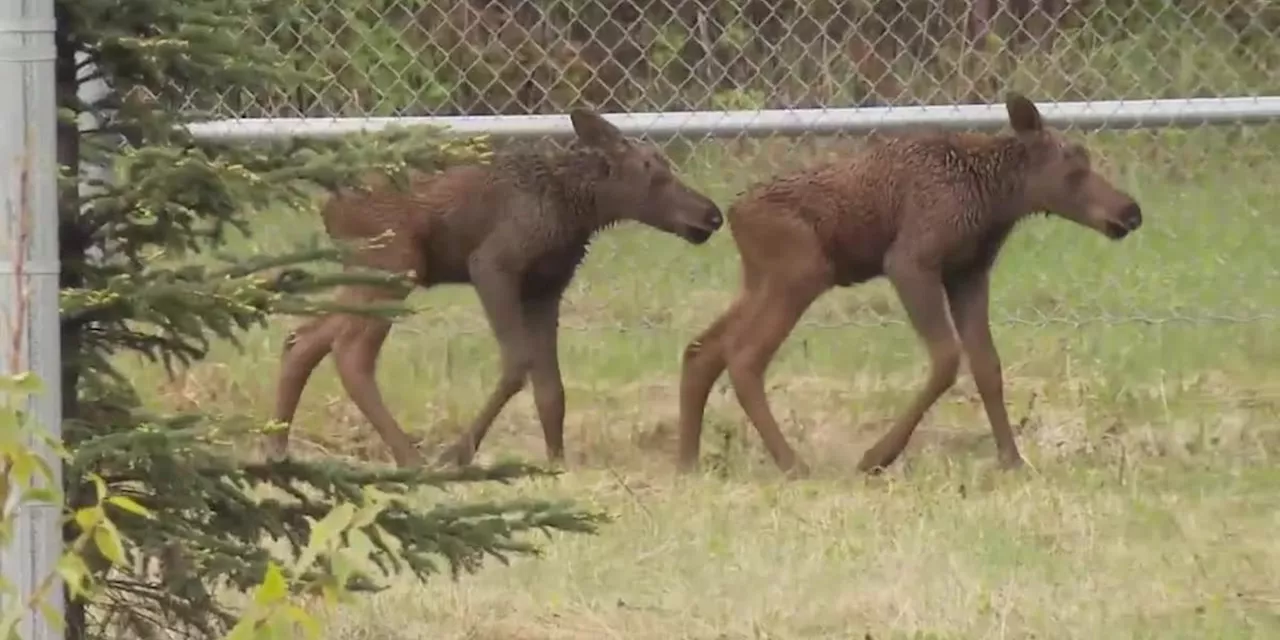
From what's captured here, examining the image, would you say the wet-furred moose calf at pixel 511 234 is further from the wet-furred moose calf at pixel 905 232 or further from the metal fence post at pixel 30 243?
the metal fence post at pixel 30 243

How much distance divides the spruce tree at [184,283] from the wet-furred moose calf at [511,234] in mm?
3258

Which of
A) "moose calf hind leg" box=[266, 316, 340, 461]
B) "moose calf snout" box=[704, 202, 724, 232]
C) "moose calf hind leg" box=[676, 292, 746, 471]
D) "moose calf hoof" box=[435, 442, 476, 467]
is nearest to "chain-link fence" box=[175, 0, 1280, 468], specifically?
"moose calf snout" box=[704, 202, 724, 232]

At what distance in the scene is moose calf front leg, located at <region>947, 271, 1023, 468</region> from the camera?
284 inches

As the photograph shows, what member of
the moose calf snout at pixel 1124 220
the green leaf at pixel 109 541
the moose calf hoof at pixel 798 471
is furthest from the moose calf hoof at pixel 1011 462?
the green leaf at pixel 109 541

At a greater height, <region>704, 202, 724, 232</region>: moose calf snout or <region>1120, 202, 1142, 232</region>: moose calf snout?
<region>704, 202, 724, 232</region>: moose calf snout

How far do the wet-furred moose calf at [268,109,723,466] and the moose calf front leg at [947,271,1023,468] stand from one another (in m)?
0.84

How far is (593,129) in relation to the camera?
24.0 feet

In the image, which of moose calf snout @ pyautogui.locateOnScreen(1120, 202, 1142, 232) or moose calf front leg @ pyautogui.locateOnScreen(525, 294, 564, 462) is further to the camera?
A: moose calf front leg @ pyautogui.locateOnScreen(525, 294, 564, 462)

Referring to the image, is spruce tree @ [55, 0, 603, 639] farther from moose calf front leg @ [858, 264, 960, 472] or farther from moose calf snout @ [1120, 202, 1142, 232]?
moose calf snout @ [1120, 202, 1142, 232]

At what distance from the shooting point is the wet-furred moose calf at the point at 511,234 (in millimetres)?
7328

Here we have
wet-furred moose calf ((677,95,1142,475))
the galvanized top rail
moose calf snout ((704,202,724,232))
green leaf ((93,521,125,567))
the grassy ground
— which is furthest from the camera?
moose calf snout ((704,202,724,232))

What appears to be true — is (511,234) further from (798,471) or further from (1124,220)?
(1124,220)

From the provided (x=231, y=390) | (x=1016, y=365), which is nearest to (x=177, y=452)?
(x=231, y=390)

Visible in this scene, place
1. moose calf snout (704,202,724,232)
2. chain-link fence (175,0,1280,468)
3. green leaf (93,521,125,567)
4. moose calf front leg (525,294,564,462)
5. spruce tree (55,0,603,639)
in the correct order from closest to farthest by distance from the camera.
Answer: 1. green leaf (93,521,125,567)
2. spruce tree (55,0,603,639)
3. moose calf snout (704,202,724,232)
4. moose calf front leg (525,294,564,462)
5. chain-link fence (175,0,1280,468)
